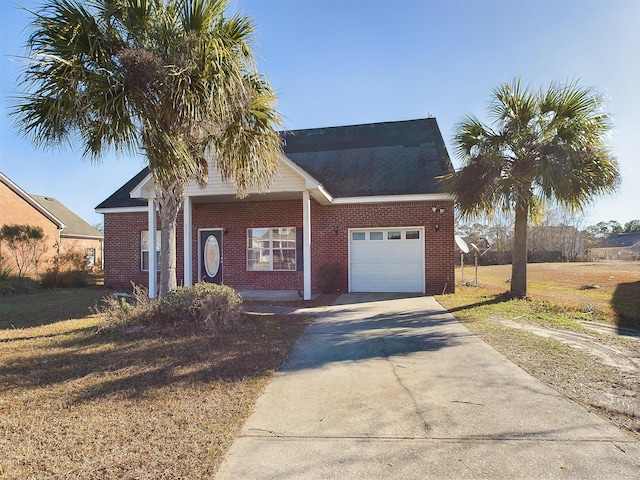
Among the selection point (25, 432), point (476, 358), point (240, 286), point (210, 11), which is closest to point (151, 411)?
point (25, 432)

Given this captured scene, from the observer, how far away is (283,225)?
1302 centimetres

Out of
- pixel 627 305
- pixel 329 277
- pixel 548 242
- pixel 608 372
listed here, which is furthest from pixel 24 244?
pixel 548 242

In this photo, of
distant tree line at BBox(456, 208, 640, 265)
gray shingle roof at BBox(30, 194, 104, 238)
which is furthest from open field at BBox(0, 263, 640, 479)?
distant tree line at BBox(456, 208, 640, 265)

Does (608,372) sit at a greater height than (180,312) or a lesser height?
lesser

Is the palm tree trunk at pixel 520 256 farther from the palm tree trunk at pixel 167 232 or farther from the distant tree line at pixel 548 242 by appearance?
the distant tree line at pixel 548 242

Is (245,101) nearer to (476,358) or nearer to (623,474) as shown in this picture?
(476,358)

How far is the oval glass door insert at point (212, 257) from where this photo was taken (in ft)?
44.0

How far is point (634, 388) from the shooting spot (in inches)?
163

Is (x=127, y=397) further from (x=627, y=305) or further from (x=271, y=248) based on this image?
(x=627, y=305)

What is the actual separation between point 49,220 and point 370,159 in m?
19.9

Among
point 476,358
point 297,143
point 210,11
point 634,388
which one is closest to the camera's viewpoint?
point 634,388

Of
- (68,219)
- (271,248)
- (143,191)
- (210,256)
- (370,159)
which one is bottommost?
(210,256)

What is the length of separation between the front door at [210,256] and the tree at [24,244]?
335 inches

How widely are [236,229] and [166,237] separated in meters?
6.13
